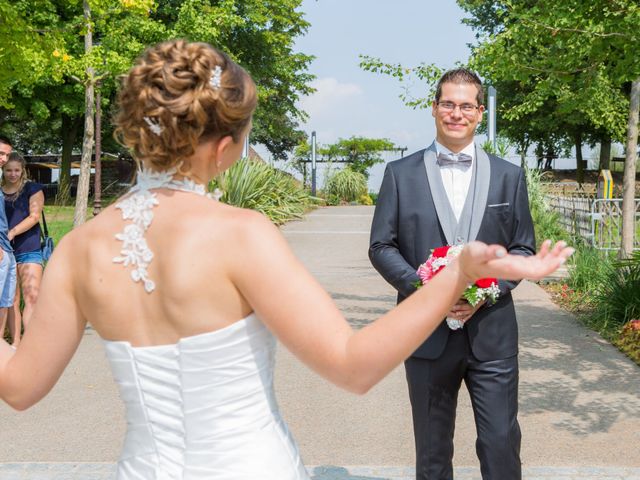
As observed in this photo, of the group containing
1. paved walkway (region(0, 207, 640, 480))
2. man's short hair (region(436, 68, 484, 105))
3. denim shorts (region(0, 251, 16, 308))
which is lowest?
paved walkway (region(0, 207, 640, 480))

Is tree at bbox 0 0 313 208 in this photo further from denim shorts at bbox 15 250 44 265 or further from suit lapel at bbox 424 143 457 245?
suit lapel at bbox 424 143 457 245

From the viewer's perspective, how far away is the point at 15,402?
1941mm

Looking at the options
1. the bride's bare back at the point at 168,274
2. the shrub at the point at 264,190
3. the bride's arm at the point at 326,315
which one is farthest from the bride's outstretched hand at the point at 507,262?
the shrub at the point at 264,190

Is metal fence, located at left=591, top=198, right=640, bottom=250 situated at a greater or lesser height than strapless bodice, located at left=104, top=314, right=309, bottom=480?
lesser

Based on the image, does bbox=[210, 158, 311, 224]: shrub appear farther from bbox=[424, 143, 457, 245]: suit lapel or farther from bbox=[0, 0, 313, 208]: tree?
bbox=[424, 143, 457, 245]: suit lapel

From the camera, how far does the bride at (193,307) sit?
1662 millimetres

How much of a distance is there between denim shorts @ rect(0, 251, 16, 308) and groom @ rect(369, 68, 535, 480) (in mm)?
4944

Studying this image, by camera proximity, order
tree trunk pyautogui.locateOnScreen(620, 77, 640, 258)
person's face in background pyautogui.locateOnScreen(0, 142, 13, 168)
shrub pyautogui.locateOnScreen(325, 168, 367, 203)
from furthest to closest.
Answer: shrub pyautogui.locateOnScreen(325, 168, 367, 203) → tree trunk pyautogui.locateOnScreen(620, 77, 640, 258) → person's face in background pyautogui.locateOnScreen(0, 142, 13, 168)

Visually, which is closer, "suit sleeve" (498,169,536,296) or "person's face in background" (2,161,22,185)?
"suit sleeve" (498,169,536,296)

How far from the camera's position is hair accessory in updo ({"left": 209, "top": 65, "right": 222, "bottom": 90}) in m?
1.78

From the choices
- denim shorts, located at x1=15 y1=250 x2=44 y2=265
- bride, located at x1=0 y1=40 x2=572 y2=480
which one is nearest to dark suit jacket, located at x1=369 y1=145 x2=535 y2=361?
bride, located at x1=0 y1=40 x2=572 y2=480

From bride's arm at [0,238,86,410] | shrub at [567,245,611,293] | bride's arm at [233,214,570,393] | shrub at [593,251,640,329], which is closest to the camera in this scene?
bride's arm at [233,214,570,393]

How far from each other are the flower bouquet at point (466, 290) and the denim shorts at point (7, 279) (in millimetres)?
5290

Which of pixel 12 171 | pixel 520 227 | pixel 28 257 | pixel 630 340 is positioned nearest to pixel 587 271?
pixel 630 340
